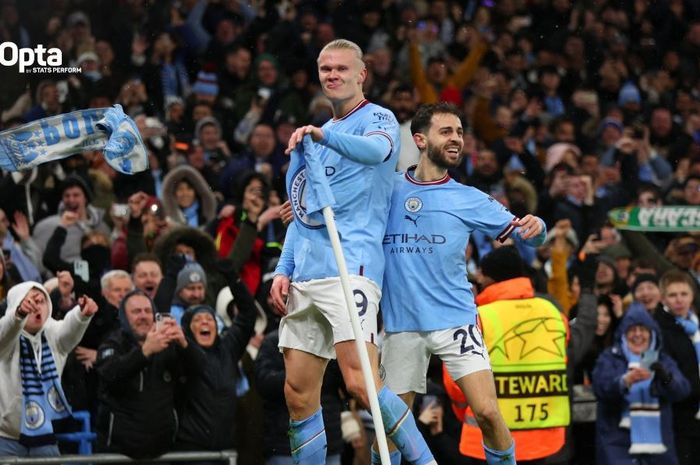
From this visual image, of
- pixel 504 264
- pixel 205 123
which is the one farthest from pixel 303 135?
pixel 205 123

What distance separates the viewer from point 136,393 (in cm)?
1082

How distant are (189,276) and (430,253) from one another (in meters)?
3.55

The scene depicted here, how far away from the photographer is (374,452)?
866 centimetres

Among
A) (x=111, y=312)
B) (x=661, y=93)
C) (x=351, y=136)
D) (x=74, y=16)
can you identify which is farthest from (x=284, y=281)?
(x=661, y=93)

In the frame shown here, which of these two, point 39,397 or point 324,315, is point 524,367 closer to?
point 324,315

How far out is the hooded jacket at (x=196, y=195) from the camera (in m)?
14.0

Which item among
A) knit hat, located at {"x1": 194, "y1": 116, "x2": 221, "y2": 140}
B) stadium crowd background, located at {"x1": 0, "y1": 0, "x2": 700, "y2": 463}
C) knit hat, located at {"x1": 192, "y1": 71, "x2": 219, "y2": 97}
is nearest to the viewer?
stadium crowd background, located at {"x1": 0, "y1": 0, "x2": 700, "y2": 463}

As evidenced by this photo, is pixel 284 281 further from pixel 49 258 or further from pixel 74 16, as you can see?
pixel 74 16

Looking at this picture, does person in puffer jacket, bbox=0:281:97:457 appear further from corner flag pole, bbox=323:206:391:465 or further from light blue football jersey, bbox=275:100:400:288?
Answer: corner flag pole, bbox=323:206:391:465

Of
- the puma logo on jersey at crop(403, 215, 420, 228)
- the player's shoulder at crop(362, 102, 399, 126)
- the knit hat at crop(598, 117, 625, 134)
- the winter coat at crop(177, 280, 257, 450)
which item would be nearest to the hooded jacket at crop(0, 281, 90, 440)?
the winter coat at crop(177, 280, 257, 450)

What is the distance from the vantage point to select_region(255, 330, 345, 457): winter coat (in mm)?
10914

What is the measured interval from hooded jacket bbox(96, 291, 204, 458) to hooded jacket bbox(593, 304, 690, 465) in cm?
318

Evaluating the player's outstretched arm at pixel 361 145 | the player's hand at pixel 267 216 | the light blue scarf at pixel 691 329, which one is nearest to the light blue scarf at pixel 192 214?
the player's hand at pixel 267 216

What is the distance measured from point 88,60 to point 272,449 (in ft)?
25.5
